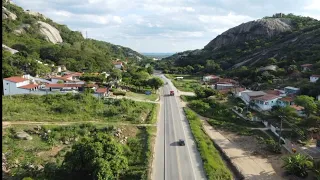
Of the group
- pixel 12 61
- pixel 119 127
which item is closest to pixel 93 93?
pixel 119 127

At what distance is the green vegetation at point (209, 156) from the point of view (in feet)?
86.2

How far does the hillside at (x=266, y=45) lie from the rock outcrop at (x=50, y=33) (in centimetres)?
5474

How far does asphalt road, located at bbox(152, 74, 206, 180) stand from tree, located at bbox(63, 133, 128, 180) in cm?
339

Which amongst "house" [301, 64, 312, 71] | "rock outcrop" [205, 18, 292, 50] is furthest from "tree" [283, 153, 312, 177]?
"rock outcrop" [205, 18, 292, 50]

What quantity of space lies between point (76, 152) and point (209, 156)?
516 inches

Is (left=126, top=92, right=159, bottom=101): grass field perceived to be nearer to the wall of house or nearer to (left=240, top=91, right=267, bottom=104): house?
(left=240, top=91, right=267, bottom=104): house

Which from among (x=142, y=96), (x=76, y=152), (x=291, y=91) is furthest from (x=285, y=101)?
(x=76, y=152)

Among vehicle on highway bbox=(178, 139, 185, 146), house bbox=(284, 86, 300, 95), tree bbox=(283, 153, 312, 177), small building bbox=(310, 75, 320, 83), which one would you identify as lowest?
tree bbox=(283, 153, 312, 177)

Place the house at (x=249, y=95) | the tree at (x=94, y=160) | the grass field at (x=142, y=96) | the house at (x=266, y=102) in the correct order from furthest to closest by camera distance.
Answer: the grass field at (x=142, y=96) < the house at (x=249, y=95) < the house at (x=266, y=102) < the tree at (x=94, y=160)

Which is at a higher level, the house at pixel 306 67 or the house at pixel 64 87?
the house at pixel 306 67

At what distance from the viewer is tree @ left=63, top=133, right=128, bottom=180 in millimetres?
23875

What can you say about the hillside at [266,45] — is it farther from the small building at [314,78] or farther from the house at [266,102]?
the house at [266,102]

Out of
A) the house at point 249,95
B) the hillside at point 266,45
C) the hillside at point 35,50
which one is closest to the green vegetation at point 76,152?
the house at point 249,95

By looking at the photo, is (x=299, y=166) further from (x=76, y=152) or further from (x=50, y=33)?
(x=50, y=33)
